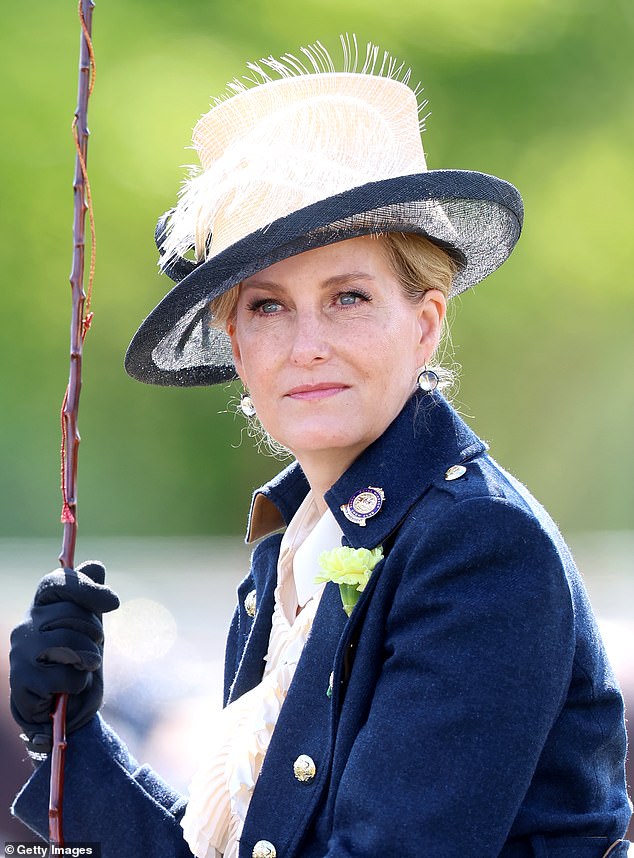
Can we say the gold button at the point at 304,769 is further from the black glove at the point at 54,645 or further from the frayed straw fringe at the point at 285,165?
the frayed straw fringe at the point at 285,165

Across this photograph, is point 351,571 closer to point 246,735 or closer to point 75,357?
point 246,735

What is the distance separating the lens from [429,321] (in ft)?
6.48

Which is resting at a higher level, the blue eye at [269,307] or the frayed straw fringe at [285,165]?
the frayed straw fringe at [285,165]

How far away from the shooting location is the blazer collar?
1.76 m

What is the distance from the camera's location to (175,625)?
444cm

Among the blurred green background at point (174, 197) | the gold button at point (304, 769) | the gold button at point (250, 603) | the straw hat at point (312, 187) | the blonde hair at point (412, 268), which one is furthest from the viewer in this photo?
the blurred green background at point (174, 197)

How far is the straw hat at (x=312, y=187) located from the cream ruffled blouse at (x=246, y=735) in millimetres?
511

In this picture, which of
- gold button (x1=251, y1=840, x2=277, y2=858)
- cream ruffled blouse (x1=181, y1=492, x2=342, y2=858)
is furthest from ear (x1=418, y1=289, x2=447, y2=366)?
gold button (x1=251, y1=840, x2=277, y2=858)

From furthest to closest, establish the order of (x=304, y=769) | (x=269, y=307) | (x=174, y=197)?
(x=174, y=197) → (x=269, y=307) → (x=304, y=769)

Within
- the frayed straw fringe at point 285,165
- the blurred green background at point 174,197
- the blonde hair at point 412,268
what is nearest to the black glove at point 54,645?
the blonde hair at point 412,268

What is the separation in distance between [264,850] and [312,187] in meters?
1.07

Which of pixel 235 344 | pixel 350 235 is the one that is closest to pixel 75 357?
pixel 235 344

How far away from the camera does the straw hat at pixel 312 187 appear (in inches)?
69.7

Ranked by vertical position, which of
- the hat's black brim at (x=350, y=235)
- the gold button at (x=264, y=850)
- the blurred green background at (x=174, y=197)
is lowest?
the gold button at (x=264, y=850)
